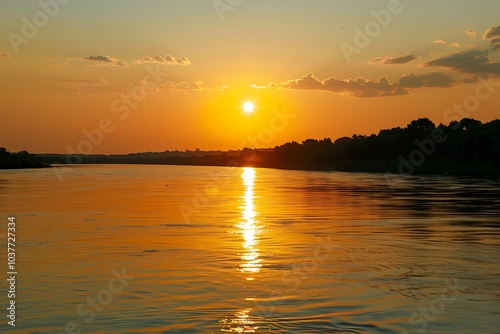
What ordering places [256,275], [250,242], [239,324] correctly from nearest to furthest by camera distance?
[239,324], [256,275], [250,242]

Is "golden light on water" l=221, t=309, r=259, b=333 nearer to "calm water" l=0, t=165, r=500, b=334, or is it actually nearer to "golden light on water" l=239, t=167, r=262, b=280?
"calm water" l=0, t=165, r=500, b=334

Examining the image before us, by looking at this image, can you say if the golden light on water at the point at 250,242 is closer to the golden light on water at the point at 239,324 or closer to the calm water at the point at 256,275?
the calm water at the point at 256,275

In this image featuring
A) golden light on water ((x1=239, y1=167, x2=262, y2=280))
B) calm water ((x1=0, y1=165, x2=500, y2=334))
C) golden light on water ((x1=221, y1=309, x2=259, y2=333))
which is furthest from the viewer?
golden light on water ((x1=239, y1=167, x2=262, y2=280))

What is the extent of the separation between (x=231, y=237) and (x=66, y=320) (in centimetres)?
1726

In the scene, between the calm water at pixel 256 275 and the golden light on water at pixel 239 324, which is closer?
the golden light on water at pixel 239 324

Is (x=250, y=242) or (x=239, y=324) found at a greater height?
(x=250, y=242)

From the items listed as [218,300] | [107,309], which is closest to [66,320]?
[107,309]

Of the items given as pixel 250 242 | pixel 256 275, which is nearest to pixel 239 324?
pixel 256 275

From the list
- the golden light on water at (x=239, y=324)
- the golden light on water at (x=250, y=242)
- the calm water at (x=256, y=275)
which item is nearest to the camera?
the golden light on water at (x=239, y=324)

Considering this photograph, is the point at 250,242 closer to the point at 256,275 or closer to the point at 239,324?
the point at 256,275

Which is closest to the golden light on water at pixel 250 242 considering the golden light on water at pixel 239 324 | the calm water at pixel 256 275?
the calm water at pixel 256 275

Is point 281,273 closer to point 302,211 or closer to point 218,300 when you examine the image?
point 218,300

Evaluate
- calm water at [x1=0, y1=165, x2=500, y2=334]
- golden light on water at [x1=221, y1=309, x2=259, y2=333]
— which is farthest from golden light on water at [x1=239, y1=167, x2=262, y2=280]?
golden light on water at [x1=221, y1=309, x2=259, y2=333]

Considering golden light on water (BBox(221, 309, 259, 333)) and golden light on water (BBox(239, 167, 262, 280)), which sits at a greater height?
golden light on water (BBox(239, 167, 262, 280))
